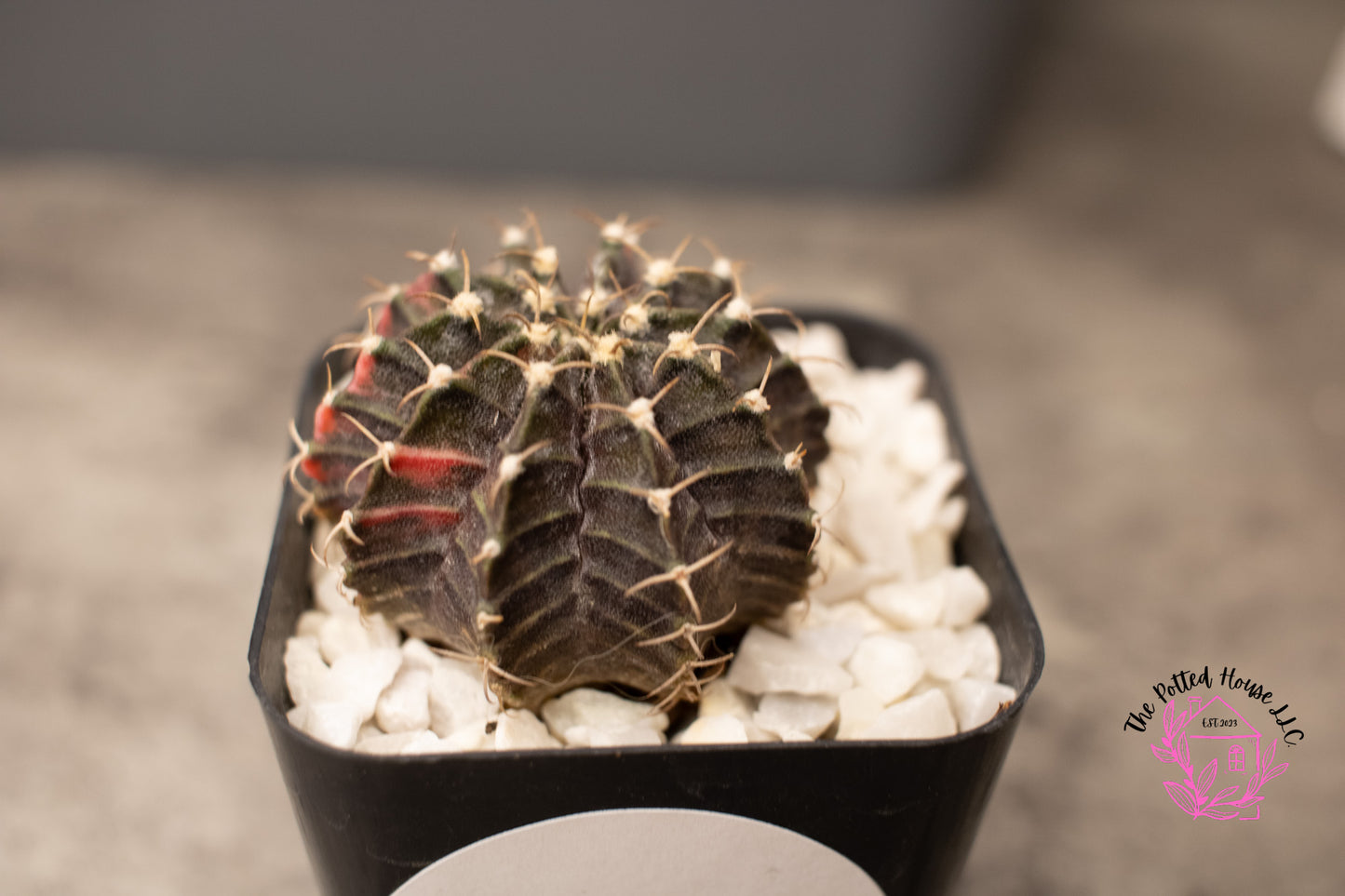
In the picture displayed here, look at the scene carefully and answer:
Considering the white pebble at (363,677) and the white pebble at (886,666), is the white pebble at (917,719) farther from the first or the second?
the white pebble at (363,677)

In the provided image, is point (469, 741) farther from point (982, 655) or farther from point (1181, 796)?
point (1181, 796)

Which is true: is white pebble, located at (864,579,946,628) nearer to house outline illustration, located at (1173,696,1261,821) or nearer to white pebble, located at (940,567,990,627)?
white pebble, located at (940,567,990,627)

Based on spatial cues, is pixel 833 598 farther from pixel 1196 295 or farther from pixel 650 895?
pixel 1196 295

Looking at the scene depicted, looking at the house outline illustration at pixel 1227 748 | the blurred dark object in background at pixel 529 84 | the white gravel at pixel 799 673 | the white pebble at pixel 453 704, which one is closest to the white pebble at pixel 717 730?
the white gravel at pixel 799 673

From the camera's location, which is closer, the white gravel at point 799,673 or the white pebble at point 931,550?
the white gravel at point 799,673

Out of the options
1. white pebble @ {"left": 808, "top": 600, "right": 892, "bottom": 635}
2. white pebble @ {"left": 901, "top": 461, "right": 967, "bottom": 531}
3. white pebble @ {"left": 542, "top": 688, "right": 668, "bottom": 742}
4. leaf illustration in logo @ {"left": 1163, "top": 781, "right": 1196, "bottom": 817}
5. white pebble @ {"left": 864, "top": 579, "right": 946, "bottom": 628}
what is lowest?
white pebble @ {"left": 542, "top": 688, "right": 668, "bottom": 742}

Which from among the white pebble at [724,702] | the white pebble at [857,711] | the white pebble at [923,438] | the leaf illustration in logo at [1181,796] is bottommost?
the white pebble at [724,702]

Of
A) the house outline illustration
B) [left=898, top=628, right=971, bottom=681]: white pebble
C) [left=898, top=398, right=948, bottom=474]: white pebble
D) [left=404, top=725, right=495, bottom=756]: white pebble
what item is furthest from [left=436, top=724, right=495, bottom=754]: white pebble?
the house outline illustration

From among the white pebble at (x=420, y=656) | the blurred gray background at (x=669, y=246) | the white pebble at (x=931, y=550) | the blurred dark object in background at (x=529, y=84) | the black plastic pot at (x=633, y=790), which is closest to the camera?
the black plastic pot at (x=633, y=790)
